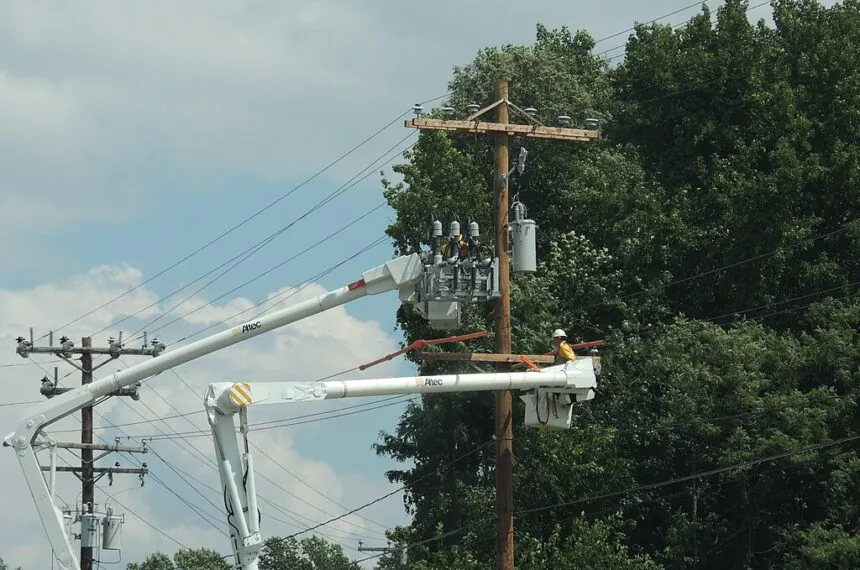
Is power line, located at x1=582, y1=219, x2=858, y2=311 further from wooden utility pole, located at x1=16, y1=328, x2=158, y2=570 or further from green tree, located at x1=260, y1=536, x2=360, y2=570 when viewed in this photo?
green tree, located at x1=260, y1=536, x2=360, y2=570

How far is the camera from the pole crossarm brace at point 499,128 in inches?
1237

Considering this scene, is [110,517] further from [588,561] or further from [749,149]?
[749,149]

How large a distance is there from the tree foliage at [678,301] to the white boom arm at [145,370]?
565 inches

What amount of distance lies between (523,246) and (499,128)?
2.45 meters

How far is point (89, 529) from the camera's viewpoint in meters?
48.7

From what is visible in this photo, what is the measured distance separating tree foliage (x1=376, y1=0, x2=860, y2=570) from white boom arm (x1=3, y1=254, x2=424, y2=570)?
14.4 metres

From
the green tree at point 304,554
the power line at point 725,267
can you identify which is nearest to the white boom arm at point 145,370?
the power line at point 725,267

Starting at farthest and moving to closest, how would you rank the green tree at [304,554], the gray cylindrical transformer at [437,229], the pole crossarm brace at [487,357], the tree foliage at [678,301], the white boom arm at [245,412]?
the green tree at [304,554]
the tree foliage at [678,301]
the pole crossarm brace at [487,357]
the gray cylindrical transformer at [437,229]
the white boom arm at [245,412]

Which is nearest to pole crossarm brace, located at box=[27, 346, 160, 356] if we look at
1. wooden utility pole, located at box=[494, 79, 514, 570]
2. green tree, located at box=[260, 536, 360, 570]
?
wooden utility pole, located at box=[494, 79, 514, 570]

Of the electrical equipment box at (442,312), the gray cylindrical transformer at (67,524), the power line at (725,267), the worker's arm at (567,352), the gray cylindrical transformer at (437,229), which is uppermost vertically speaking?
the power line at (725,267)

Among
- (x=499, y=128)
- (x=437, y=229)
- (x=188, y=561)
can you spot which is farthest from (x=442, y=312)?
(x=188, y=561)

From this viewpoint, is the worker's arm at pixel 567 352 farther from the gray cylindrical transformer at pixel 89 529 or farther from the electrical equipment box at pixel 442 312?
the gray cylindrical transformer at pixel 89 529

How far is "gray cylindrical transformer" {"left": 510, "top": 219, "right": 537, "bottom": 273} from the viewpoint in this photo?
102ft

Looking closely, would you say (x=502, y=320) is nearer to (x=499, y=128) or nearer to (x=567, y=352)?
(x=567, y=352)
